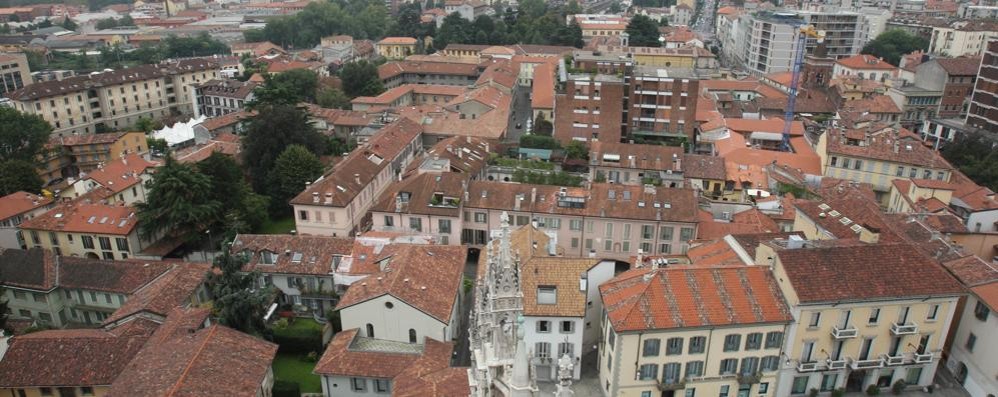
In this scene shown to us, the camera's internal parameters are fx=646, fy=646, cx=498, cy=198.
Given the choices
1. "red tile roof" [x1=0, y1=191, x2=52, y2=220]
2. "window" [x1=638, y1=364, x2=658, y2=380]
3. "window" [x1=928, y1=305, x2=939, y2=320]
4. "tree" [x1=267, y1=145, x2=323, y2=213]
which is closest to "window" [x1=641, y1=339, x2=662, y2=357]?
"window" [x1=638, y1=364, x2=658, y2=380]

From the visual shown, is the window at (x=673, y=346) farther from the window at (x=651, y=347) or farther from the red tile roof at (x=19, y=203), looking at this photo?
the red tile roof at (x=19, y=203)

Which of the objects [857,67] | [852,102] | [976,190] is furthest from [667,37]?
[976,190]

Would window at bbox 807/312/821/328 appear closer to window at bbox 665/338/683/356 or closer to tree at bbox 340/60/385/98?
window at bbox 665/338/683/356

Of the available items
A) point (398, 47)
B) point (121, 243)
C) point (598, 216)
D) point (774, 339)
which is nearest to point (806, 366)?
point (774, 339)

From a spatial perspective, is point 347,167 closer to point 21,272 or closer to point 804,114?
point 21,272

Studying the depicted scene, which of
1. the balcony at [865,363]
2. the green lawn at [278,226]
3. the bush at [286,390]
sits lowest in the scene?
the green lawn at [278,226]

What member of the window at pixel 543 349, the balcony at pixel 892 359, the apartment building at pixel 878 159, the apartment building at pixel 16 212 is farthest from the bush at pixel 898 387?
the apartment building at pixel 16 212
